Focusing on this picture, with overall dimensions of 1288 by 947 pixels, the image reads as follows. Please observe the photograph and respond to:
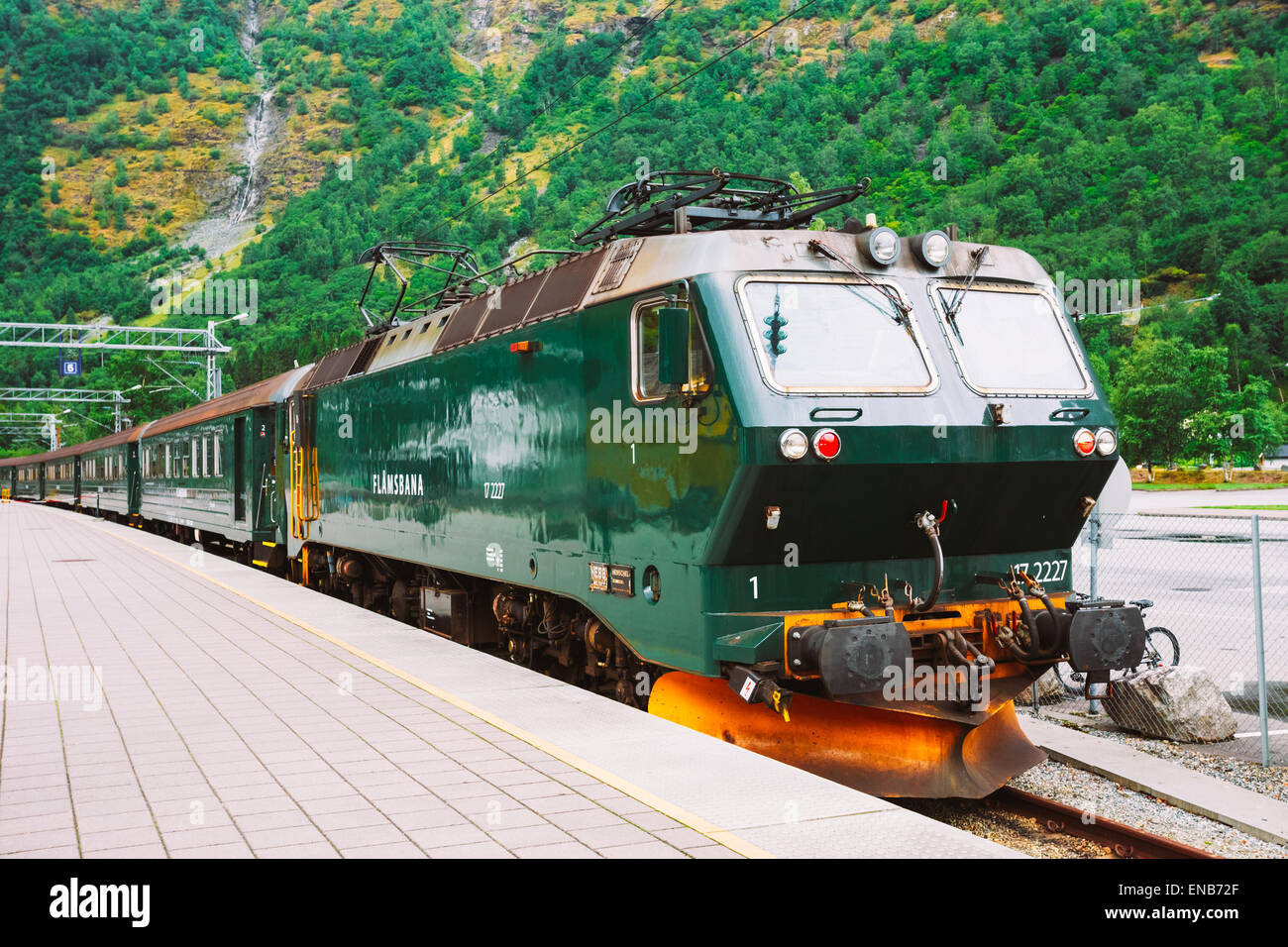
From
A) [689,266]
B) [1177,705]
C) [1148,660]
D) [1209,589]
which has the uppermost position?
[689,266]

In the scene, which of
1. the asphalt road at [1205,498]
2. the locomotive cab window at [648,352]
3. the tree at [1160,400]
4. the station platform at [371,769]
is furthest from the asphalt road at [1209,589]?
the tree at [1160,400]

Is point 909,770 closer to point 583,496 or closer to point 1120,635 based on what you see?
point 1120,635

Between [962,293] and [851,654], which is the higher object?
[962,293]

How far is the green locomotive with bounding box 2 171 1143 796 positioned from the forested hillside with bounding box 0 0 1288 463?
7773mm

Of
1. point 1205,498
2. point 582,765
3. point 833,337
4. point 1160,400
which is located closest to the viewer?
point 582,765

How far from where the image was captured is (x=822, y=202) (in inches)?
311

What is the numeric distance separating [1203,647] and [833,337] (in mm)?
7535

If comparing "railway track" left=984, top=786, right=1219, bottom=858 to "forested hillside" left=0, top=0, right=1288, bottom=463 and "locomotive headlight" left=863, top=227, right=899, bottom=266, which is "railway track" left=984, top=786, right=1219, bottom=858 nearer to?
"locomotive headlight" left=863, top=227, right=899, bottom=266

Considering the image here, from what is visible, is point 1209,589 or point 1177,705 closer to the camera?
point 1177,705

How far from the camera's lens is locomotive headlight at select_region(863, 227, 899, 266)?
6.60 metres

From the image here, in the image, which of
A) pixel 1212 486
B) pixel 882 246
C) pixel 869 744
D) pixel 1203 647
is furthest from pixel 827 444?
pixel 1212 486

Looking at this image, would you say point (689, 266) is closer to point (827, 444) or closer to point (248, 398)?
point (827, 444)

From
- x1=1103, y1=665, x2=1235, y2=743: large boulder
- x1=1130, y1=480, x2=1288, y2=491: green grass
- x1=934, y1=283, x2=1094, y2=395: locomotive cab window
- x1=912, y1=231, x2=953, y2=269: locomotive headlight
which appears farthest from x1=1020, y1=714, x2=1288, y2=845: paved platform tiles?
x1=1130, y1=480, x2=1288, y2=491: green grass

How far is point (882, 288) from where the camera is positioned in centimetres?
661
